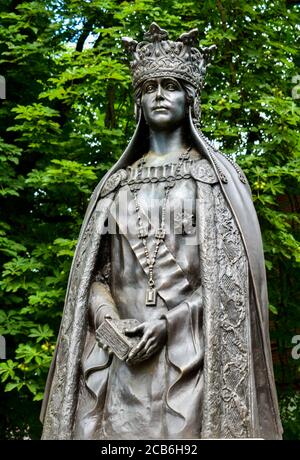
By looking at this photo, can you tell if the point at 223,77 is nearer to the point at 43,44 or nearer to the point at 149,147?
the point at 43,44

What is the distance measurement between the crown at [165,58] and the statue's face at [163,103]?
2.5 inches

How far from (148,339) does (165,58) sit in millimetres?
2253

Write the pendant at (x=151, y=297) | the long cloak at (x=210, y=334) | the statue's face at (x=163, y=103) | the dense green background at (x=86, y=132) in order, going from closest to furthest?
the long cloak at (x=210, y=334) < the pendant at (x=151, y=297) < the statue's face at (x=163, y=103) < the dense green background at (x=86, y=132)

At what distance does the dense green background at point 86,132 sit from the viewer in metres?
13.5

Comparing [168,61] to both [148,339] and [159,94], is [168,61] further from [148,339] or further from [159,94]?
[148,339]

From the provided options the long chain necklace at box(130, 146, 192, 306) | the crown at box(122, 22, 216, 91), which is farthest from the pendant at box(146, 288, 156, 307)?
the crown at box(122, 22, 216, 91)

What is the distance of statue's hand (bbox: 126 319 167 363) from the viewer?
7.18 meters

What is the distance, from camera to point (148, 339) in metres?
7.18

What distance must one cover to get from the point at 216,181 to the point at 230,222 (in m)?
0.34

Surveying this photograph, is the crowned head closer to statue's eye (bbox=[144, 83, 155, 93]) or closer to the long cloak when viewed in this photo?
statue's eye (bbox=[144, 83, 155, 93])

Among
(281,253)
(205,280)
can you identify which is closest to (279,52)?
(281,253)

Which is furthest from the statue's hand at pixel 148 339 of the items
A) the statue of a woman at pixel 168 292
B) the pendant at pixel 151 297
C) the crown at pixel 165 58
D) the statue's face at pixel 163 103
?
the crown at pixel 165 58

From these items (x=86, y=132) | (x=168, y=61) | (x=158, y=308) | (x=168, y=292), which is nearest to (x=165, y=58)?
(x=168, y=61)

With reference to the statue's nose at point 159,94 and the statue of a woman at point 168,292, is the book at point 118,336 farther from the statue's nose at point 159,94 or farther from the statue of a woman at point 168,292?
the statue's nose at point 159,94
